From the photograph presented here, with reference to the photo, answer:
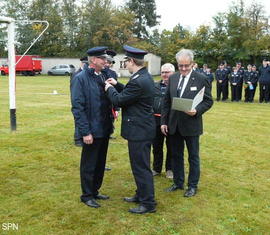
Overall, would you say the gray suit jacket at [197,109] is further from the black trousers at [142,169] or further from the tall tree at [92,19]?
the tall tree at [92,19]

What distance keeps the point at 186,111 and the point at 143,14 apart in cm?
5931

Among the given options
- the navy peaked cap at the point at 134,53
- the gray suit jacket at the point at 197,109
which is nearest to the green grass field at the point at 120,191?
the gray suit jacket at the point at 197,109

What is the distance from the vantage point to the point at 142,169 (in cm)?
486

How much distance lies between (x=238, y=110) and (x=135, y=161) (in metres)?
11.6

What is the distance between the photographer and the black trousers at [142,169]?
4.81 metres

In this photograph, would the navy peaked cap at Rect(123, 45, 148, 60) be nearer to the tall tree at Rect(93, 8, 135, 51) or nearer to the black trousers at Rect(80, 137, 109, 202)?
the black trousers at Rect(80, 137, 109, 202)

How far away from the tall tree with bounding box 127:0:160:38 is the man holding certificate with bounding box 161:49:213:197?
57.3 m

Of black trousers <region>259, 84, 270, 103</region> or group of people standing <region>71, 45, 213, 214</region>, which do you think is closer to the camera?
group of people standing <region>71, 45, 213, 214</region>

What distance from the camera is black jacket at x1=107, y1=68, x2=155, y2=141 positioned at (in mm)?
4656

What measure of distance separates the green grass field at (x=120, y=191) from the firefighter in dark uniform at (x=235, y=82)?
9.75 m

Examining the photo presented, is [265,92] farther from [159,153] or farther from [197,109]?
[197,109]

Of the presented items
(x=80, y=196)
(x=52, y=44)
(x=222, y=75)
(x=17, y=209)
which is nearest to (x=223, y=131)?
(x=80, y=196)

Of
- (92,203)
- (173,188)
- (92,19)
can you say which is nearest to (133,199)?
(92,203)

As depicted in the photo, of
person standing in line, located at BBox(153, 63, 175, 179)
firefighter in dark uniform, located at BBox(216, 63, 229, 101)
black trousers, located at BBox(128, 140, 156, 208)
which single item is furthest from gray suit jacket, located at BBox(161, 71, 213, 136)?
firefighter in dark uniform, located at BBox(216, 63, 229, 101)
